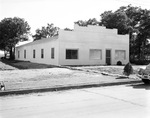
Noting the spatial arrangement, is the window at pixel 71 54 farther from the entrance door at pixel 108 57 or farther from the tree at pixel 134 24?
the tree at pixel 134 24

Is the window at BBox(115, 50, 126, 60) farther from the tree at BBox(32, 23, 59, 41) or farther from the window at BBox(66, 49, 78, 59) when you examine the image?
the tree at BBox(32, 23, 59, 41)

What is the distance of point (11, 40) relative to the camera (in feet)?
163

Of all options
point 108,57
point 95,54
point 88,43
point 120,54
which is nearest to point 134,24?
point 120,54

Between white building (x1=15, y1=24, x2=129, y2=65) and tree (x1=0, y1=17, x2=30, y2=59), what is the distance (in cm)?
2299

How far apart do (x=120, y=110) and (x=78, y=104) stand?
1.53m

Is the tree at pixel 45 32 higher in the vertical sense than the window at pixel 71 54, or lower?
higher

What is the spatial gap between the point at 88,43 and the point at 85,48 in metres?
0.83

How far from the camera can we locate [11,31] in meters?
51.3

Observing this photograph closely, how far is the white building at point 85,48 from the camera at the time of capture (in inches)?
965

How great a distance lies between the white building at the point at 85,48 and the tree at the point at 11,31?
2299 cm

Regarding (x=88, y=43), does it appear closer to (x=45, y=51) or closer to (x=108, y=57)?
(x=108, y=57)

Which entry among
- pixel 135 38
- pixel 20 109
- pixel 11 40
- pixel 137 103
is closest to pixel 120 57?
pixel 135 38

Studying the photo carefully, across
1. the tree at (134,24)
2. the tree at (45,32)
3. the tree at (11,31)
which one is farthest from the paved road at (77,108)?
the tree at (45,32)

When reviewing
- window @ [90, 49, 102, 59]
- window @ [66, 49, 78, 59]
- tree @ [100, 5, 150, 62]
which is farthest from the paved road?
tree @ [100, 5, 150, 62]
